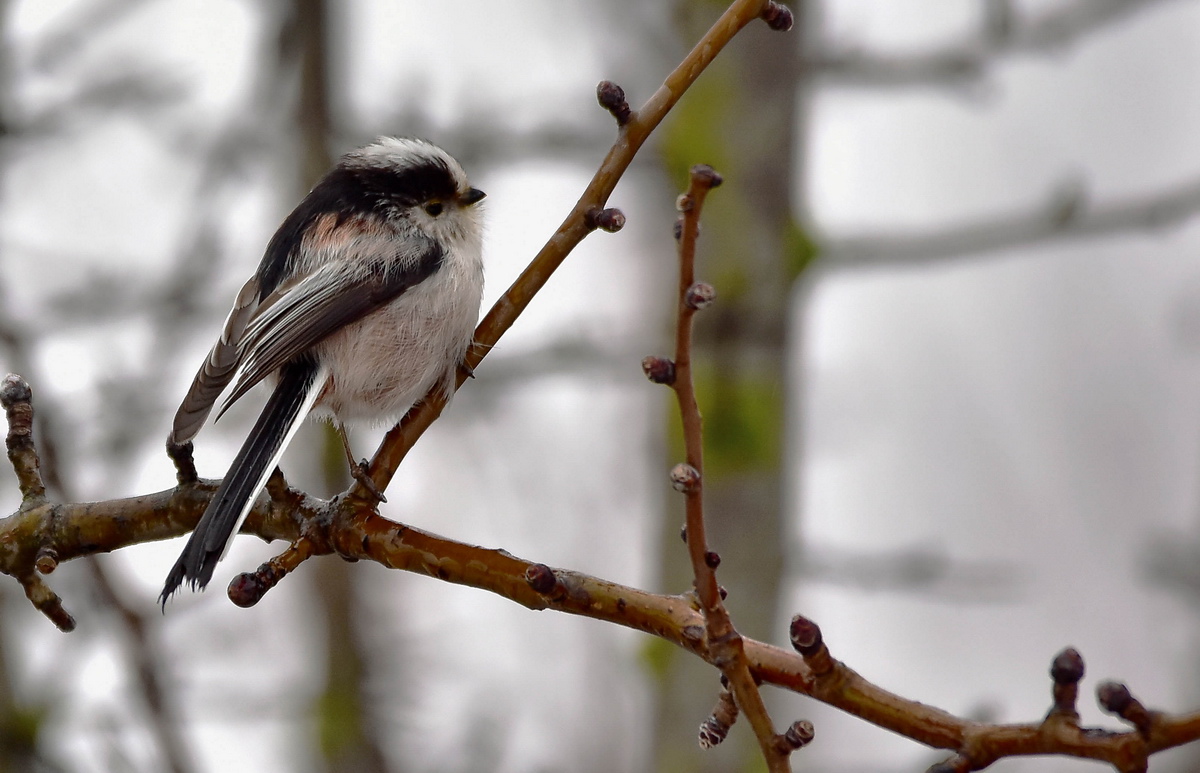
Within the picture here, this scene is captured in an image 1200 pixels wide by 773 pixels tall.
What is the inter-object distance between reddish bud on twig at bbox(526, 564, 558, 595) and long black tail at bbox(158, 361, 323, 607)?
0.56m

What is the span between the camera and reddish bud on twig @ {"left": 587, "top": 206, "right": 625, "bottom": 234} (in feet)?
6.48

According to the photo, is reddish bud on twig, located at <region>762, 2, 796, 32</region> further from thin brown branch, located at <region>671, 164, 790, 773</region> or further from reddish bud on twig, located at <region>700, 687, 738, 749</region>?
reddish bud on twig, located at <region>700, 687, 738, 749</region>

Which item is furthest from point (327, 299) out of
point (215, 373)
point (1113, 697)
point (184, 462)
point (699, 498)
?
point (1113, 697)

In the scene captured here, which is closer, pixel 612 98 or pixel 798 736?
pixel 798 736

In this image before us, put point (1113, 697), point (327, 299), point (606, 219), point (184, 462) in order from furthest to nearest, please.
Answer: point (327, 299) → point (184, 462) → point (606, 219) → point (1113, 697)

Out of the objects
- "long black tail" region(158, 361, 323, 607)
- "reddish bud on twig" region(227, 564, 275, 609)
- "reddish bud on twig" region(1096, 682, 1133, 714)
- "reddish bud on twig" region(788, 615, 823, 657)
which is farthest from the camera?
"long black tail" region(158, 361, 323, 607)

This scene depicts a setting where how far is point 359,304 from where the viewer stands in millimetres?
2887

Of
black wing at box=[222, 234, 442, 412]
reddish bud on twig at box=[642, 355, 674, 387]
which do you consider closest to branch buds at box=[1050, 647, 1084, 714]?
reddish bud on twig at box=[642, 355, 674, 387]

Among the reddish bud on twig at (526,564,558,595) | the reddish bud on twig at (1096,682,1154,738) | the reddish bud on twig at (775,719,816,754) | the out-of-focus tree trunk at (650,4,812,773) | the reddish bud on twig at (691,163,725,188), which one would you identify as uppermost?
the out-of-focus tree trunk at (650,4,812,773)

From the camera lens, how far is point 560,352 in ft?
15.8

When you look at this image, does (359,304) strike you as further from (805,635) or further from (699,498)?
(805,635)

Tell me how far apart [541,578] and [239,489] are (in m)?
A: 0.69

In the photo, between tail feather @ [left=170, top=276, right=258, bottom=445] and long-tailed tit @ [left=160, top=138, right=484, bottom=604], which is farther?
long-tailed tit @ [left=160, top=138, right=484, bottom=604]

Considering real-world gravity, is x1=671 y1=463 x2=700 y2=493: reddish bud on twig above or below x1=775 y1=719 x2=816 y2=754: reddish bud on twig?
above
